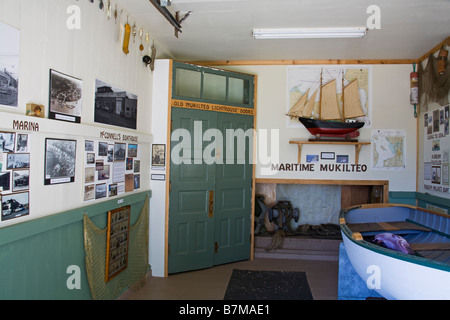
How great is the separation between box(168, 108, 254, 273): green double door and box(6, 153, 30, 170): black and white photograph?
2319mm

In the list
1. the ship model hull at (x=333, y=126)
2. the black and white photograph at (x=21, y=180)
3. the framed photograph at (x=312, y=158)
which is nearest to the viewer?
Answer: the black and white photograph at (x=21, y=180)

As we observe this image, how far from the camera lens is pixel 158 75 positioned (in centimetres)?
446

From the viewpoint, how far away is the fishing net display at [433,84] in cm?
422

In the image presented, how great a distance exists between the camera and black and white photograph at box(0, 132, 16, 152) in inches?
77.0

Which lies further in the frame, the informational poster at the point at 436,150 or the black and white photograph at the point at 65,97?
the informational poster at the point at 436,150

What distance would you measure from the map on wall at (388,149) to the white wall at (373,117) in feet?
0.23

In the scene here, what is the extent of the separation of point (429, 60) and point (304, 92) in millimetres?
1745

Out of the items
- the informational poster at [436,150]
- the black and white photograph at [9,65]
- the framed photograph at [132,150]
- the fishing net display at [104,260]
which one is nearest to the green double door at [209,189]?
the fishing net display at [104,260]

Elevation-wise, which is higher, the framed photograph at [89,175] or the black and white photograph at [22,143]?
the black and white photograph at [22,143]

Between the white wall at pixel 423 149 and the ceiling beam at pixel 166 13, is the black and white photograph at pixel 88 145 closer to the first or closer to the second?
the ceiling beam at pixel 166 13

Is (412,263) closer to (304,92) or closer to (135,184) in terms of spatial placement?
(135,184)

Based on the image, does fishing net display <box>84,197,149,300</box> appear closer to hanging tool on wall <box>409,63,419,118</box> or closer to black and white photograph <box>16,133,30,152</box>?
black and white photograph <box>16,133,30,152</box>

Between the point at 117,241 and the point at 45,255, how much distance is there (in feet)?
3.66
